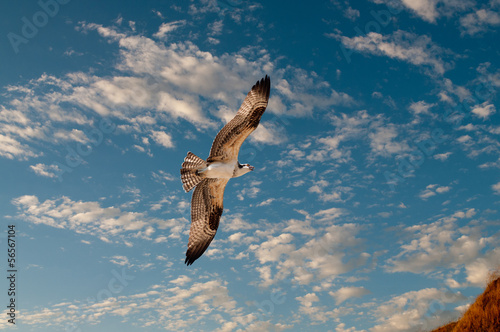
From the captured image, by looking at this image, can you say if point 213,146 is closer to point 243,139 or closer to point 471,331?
point 243,139

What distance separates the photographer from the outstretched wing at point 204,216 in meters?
14.1

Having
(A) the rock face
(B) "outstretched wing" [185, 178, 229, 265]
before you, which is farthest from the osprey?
(A) the rock face

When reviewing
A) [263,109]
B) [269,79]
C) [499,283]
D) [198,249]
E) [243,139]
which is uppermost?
[269,79]

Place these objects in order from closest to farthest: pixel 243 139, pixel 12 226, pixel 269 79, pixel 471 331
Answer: pixel 471 331 < pixel 243 139 < pixel 269 79 < pixel 12 226

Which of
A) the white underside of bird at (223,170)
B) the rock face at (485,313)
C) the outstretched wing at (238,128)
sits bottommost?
the rock face at (485,313)

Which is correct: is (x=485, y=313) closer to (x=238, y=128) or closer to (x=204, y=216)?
(x=238, y=128)

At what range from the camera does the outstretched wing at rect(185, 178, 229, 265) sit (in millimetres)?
14062

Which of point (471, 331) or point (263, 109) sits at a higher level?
point (263, 109)

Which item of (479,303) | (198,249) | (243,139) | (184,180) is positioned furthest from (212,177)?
(479,303)

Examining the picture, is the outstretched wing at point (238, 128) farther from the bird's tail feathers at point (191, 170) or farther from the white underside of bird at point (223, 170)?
the bird's tail feathers at point (191, 170)

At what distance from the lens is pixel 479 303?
11227 mm

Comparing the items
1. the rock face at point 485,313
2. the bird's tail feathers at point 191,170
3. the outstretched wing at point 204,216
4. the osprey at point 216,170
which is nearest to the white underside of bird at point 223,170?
the osprey at point 216,170

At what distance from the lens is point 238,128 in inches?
505

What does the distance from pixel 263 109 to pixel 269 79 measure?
1.39 m
